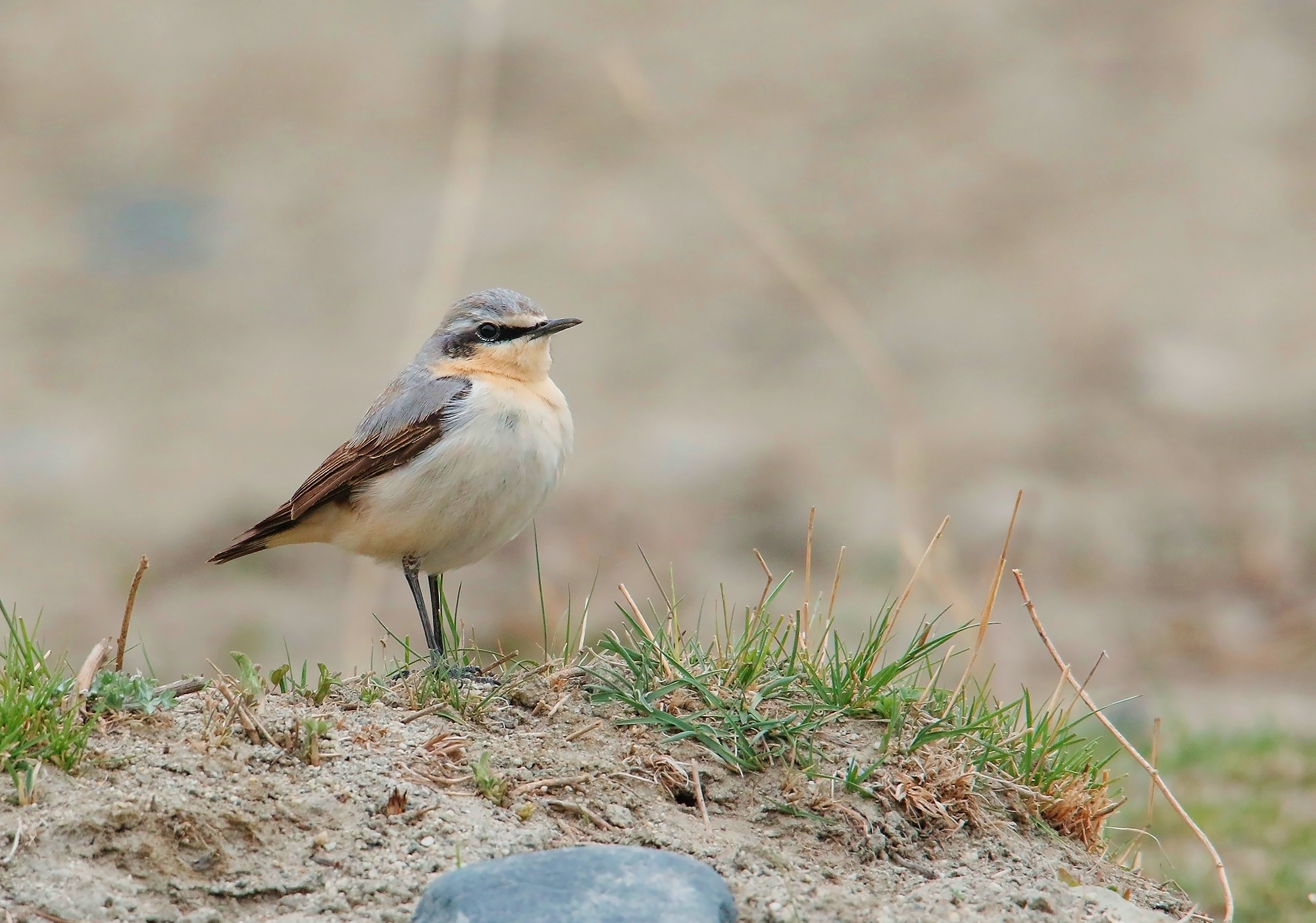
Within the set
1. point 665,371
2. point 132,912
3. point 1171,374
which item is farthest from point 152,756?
point 1171,374

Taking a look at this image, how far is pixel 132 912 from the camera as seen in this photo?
3773mm

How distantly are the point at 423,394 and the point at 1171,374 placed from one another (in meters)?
9.67

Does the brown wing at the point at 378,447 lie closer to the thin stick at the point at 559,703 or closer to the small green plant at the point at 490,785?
the thin stick at the point at 559,703

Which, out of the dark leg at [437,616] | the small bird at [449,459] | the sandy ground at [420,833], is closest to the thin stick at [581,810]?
the sandy ground at [420,833]

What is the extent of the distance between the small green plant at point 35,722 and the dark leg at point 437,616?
1384 millimetres

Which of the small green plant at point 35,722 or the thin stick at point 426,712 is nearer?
the small green plant at point 35,722

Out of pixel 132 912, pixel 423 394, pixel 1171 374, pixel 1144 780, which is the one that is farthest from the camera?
pixel 1171 374

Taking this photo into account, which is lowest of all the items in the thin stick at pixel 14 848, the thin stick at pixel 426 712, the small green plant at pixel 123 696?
the thin stick at pixel 14 848

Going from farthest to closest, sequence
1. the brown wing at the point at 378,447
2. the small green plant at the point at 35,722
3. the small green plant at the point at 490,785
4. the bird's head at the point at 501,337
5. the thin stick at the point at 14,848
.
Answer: the bird's head at the point at 501,337 → the brown wing at the point at 378,447 → the small green plant at the point at 490,785 → the small green plant at the point at 35,722 → the thin stick at the point at 14,848

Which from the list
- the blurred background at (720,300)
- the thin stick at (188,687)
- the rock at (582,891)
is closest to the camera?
the rock at (582,891)

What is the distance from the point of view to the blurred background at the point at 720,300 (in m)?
11.8

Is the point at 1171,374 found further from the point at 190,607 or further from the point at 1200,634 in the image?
the point at 190,607

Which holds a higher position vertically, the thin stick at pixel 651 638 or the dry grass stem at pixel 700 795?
the thin stick at pixel 651 638

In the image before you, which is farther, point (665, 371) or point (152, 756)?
point (665, 371)
